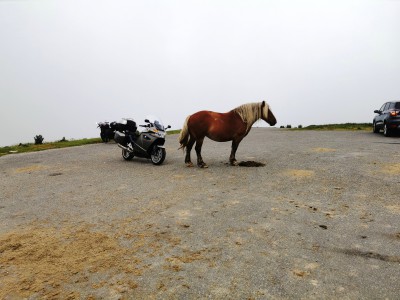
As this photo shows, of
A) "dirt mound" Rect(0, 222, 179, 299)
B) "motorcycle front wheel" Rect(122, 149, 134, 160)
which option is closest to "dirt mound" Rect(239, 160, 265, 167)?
"motorcycle front wheel" Rect(122, 149, 134, 160)

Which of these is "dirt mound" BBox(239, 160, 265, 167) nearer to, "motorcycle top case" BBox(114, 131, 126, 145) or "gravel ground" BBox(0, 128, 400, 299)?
"gravel ground" BBox(0, 128, 400, 299)

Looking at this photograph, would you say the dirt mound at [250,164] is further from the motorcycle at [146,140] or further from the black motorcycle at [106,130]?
the black motorcycle at [106,130]

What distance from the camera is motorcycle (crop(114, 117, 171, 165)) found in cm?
1101

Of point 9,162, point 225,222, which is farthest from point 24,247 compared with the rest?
point 9,162

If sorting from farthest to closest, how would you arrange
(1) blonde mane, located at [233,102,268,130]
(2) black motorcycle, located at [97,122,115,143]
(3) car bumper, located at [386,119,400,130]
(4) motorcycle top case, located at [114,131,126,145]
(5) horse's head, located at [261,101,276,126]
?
(2) black motorcycle, located at [97,122,115,143] < (3) car bumper, located at [386,119,400,130] < (4) motorcycle top case, located at [114,131,126,145] < (5) horse's head, located at [261,101,276,126] < (1) blonde mane, located at [233,102,268,130]

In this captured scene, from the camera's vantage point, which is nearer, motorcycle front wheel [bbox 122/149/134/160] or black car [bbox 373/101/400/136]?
motorcycle front wheel [bbox 122/149/134/160]

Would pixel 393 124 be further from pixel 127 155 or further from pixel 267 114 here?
pixel 127 155

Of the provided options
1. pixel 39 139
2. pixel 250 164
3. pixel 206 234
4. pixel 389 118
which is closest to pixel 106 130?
pixel 39 139

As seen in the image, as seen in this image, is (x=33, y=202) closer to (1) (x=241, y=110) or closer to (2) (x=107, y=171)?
(2) (x=107, y=171)

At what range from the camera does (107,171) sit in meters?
10.0

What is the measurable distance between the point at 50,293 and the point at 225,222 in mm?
2743

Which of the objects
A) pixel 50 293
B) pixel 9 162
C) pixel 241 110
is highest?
pixel 241 110

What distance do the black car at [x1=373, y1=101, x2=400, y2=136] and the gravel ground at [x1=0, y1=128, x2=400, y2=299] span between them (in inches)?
332

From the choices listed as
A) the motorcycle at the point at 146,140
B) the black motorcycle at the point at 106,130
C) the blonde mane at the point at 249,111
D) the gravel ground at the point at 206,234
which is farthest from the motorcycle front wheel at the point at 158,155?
the black motorcycle at the point at 106,130
